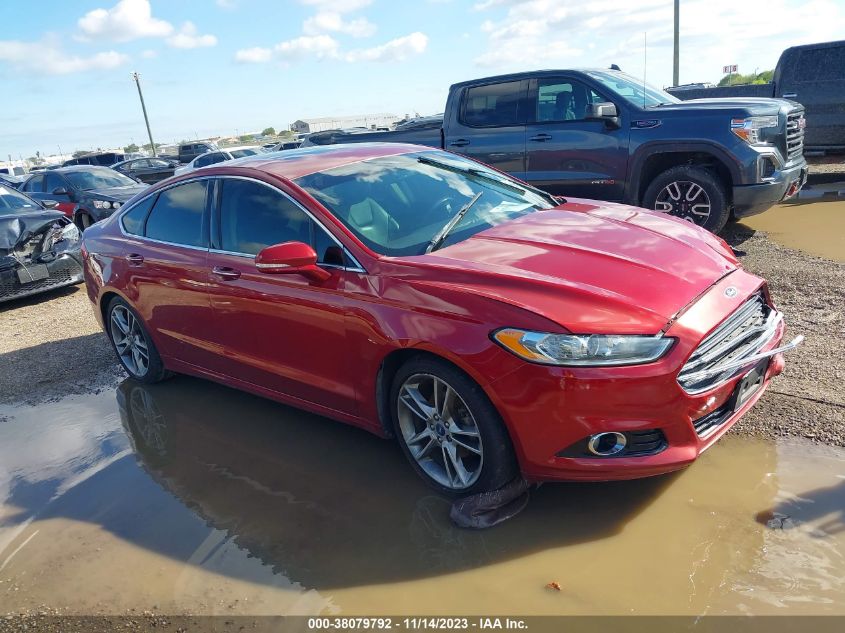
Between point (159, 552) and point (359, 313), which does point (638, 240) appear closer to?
point (359, 313)

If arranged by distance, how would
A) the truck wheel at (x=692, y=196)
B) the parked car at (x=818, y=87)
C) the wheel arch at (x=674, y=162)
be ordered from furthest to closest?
the parked car at (x=818, y=87) < the truck wheel at (x=692, y=196) < the wheel arch at (x=674, y=162)

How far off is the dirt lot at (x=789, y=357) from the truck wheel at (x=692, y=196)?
552 millimetres

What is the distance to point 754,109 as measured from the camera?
693 cm

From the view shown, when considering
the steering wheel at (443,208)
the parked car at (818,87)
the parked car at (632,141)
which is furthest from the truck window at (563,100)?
the parked car at (818,87)

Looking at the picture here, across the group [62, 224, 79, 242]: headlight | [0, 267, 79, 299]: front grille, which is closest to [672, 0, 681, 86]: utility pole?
[62, 224, 79, 242]: headlight

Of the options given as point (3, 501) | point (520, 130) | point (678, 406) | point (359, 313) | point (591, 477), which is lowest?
point (3, 501)

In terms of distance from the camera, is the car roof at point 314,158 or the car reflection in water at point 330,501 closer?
the car reflection in water at point 330,501

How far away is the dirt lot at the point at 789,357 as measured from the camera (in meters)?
3.78

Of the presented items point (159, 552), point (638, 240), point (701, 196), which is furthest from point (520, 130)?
point (159, 552)

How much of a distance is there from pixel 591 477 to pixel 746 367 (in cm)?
90

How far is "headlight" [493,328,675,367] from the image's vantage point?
2783 millimetres

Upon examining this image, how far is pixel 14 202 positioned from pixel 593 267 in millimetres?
8696

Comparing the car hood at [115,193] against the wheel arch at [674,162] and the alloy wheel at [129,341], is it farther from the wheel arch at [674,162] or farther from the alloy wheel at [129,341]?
the wheel arch at [674,162]

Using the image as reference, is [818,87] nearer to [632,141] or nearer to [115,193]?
[632,141]
